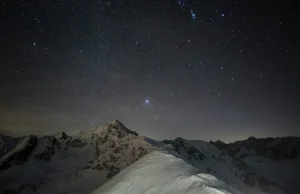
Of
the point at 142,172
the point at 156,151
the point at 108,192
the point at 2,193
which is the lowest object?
the point at 2,193

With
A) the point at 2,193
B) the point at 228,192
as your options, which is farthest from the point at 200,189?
the point at 2,193

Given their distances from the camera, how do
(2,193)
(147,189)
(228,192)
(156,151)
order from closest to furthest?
(228,192) < (147,189) < (156,151) < (2,193)

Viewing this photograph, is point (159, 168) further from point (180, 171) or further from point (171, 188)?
point (171, 188)

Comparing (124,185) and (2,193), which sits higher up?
(124,185)

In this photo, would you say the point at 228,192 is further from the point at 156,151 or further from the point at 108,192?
the point at 156,151

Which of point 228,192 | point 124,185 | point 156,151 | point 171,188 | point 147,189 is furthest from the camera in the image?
point 156,151

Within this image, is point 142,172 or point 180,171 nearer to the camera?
point 180,171
